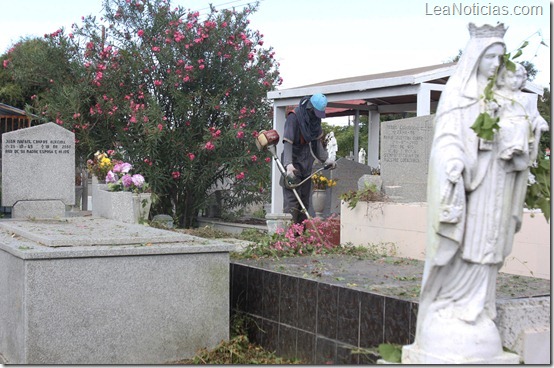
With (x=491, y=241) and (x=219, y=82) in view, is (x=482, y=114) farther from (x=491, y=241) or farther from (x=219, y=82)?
(x=219, y=82)

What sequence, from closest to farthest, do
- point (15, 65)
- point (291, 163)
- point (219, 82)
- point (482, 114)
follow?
→ 1. point (482, 114)
2. point (291, 163)
3. point (219, 82)
4. point (15, 65)

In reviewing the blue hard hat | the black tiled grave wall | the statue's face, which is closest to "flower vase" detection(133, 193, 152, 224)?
the blue hard hat

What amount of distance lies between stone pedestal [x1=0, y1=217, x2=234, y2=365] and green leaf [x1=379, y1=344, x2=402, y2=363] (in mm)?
2381

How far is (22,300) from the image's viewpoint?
20.0 feet

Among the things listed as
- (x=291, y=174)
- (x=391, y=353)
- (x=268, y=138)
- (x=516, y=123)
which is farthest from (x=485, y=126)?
(x=268, y=138)

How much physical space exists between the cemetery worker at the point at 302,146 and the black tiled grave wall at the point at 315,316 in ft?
8.12

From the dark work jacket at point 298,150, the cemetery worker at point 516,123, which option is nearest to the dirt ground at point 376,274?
the cemetery worker at point 516,123

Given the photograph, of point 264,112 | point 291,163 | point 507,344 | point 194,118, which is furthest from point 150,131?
point 507,344

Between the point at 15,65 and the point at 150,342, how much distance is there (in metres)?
13.1

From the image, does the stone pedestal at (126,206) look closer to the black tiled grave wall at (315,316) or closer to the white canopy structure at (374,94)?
the black tiled grave wall at (315,316)

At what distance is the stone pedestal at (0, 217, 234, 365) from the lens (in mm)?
6062

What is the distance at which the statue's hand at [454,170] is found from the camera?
13.0ft

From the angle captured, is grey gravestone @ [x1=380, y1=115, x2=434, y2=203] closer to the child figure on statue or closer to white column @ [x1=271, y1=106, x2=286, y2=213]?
white column @ [x1=271, y1=106, x2=286, y2=213]

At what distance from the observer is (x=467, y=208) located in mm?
4082
